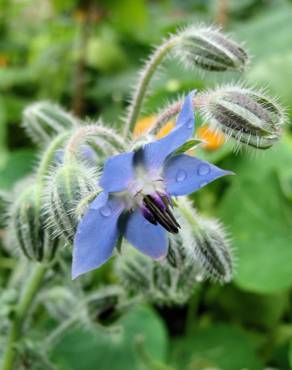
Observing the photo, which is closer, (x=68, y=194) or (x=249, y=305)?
(x=68, y=194)

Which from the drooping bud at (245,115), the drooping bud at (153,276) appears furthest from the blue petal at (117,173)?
the drooping bud at (153,276)

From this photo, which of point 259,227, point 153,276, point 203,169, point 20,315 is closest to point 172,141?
point 203,169

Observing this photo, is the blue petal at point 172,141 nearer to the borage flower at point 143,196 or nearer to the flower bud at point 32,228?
the borage flower at point 143,196

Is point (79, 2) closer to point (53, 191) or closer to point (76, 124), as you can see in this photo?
point (76, 124)

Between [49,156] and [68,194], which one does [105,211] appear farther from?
[49,156]

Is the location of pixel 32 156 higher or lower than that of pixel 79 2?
lower

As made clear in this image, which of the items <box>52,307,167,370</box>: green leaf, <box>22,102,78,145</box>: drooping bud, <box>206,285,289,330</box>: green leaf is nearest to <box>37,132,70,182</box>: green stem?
<box>22,102,78,145</box>: drooping bud

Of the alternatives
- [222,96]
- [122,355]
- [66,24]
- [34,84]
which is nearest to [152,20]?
[66,24]
